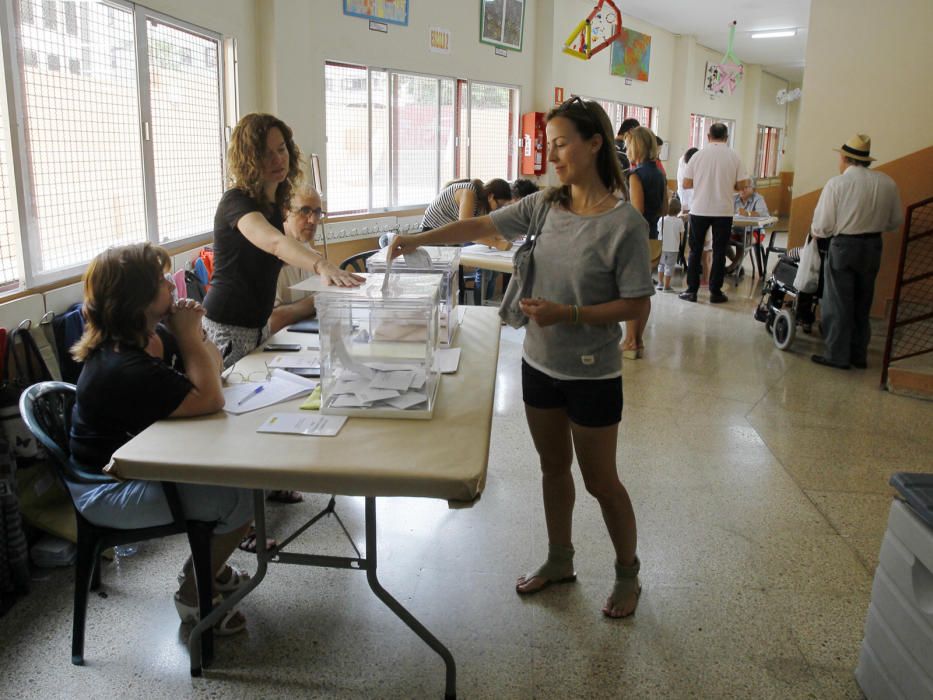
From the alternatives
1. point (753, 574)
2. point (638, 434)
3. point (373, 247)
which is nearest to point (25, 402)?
point (753, 574)

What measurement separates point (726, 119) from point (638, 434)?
39.0 ft

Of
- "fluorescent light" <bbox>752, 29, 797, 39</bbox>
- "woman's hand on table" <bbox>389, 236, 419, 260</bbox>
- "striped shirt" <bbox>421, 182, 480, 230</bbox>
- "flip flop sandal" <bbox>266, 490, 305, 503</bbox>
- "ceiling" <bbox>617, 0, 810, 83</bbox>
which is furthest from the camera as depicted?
"fluorescent light" <bbox>752, 29, 797, 39</bbox>

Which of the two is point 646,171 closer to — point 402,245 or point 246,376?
point 402,245

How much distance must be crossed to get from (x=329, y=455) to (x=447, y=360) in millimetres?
754

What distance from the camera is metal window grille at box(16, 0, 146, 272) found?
9.43 feet

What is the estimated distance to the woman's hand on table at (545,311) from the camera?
6.06ft

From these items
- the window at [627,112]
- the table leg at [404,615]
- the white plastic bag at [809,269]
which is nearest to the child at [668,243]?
the white plastic bag at [809,269]

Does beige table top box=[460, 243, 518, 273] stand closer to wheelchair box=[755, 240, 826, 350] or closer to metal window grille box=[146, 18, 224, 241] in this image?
metal window grille box=[146, 18, 224, 241]

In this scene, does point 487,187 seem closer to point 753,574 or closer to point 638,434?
point 638,434

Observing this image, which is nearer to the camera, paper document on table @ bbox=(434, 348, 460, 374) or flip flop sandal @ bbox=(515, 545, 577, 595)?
paper document on table @ bbox=(434, 348, 460, 374)

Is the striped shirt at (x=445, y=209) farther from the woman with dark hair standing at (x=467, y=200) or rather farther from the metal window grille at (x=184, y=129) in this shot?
the metal window grille at (x=184, y=129)

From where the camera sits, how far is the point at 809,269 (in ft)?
17.2

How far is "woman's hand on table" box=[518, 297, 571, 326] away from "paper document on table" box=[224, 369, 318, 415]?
64cm

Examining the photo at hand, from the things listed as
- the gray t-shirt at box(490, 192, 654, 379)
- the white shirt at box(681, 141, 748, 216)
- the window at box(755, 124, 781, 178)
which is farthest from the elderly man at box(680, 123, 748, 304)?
the window at box(755, 124, 781, 178)
